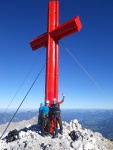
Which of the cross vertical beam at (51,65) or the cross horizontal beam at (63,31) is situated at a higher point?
the cross horizontal beam at (63,31)

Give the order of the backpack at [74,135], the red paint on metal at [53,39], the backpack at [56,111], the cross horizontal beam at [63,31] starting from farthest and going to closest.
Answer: the red paint on metal at [53,39] → the cross horizontal beam at [63,31] → the backpack at [56,111] → the backpack at [74,135]

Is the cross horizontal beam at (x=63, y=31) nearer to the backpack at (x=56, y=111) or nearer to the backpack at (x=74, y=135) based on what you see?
the backpack at (x=56, y=111)

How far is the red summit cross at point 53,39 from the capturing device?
62.2 feet

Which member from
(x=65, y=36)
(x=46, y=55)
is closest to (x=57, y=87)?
(x=46, y=55)

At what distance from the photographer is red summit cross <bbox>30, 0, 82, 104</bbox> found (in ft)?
62.2

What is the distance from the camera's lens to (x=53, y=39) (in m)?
20.1

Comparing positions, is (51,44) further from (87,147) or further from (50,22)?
(87,147)

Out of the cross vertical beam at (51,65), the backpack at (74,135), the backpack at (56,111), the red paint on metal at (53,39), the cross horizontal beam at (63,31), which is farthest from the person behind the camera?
the cross vertical beam at (51,65)

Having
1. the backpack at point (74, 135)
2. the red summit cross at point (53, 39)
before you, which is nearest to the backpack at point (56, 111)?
the red summit cross at point (53, 39)

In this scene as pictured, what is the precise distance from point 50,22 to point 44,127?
866 cm

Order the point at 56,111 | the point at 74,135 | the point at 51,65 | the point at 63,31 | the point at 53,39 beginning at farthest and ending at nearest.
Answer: the point at 53,39, the point at 51,65, the point at 63,31, the point at 56,111, the point at 74,135

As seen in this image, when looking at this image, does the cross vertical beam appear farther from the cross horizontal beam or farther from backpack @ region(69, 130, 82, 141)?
backpack @ region(69, 130, 82, 141)

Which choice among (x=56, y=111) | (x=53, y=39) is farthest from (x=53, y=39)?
(x=56, y=111)

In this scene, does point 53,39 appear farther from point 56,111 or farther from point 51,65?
point 56,111
